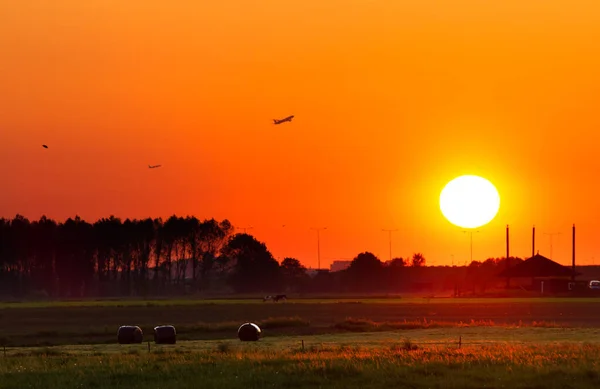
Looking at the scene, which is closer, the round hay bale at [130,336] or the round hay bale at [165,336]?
the round hay bale at [165,336]

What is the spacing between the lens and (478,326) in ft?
331

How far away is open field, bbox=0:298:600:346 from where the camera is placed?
98312 millimetres

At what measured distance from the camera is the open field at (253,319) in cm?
9831

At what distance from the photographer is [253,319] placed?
411ft

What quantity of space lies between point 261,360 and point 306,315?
81.6 m


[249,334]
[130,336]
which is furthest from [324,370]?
[130,336]

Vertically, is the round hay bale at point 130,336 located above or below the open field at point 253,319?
above

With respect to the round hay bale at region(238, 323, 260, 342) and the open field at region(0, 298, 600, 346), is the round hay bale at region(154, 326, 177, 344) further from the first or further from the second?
the open field at region(0, 298, 600, 346)

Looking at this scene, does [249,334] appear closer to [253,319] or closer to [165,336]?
[165,336]

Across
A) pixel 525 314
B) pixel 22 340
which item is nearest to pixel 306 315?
pixel 525 314

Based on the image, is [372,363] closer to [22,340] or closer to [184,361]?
[184,361]

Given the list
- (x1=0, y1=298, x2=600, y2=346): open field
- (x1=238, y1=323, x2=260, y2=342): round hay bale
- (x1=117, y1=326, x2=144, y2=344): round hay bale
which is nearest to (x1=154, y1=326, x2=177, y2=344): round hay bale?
(x1=117, y1=326, x2=144, y2=344): round hay bale

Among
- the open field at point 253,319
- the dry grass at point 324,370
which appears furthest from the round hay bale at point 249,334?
the dry grass at point 324,370

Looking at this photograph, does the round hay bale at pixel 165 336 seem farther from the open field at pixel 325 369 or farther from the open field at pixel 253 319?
the open field at pixel 325 369
